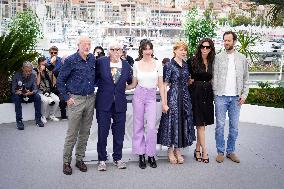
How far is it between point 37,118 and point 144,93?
3123 mm

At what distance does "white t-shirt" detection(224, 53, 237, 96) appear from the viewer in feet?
15.9

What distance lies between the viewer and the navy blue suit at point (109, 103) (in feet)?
14.6

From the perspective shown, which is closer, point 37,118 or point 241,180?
point 241,180

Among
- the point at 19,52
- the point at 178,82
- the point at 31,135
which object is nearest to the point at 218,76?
the point at 178,82

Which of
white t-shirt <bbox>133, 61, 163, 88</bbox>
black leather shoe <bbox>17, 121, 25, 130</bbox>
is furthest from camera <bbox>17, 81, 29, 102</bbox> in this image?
white t-shirt <bbox>133, 61, 163, 88</bbox>

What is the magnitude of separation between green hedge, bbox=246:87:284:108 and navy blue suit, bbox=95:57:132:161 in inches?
161

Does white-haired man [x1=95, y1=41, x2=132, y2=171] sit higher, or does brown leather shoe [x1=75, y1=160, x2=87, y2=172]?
white-haired man [x1=95, y1=41, x2=132, y2=171]

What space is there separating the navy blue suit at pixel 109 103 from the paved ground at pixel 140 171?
1.23 ft

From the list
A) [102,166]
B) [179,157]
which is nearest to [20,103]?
[102,166]

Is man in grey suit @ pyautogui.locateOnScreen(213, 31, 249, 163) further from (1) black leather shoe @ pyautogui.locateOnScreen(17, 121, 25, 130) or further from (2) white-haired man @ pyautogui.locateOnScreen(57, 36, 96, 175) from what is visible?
(1) black leather shoe @ pyautogui.locateOnScreen(17, 121, 25, 130)

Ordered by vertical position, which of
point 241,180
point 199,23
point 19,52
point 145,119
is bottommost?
point 241,180

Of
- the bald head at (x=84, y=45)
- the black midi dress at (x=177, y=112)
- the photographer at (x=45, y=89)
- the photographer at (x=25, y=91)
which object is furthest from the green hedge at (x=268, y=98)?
the bald head at (x=84, y=45)

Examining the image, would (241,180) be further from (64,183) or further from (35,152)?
(35,152)

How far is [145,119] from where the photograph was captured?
4723mm
